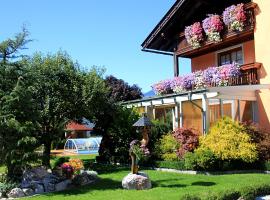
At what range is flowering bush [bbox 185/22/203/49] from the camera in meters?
23.3

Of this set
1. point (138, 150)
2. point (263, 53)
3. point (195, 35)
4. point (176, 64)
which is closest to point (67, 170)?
point (138, 150)

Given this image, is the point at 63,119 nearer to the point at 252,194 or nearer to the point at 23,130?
the point at 23,130

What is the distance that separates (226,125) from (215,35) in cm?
621

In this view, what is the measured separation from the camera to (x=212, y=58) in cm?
2486

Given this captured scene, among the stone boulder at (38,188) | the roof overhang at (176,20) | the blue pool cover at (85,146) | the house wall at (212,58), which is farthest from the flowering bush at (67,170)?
the blue pool cover at (85,146)

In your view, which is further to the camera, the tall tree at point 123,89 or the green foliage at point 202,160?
the tall tree at point 123,89

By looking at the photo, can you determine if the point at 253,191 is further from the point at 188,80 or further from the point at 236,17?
the point at 236,17

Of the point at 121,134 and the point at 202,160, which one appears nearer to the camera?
the point at 202,160

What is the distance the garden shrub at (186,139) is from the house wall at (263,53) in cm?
341

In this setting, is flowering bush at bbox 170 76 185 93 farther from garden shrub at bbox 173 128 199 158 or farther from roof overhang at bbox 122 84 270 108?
garden shrub at bbox 173 128 199 158

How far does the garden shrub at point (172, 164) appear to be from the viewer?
17469 mm

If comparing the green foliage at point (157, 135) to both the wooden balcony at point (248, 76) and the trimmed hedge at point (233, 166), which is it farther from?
the wooden balcony at point (248, 76)

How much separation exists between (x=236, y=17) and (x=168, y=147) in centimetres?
727

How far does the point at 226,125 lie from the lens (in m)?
17.8
